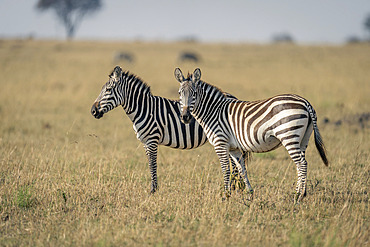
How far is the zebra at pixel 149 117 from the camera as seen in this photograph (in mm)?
6523

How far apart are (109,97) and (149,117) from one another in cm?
73

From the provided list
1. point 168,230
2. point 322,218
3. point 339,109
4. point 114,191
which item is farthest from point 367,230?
point 339,109

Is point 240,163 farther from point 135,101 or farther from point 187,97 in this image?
point 135,101

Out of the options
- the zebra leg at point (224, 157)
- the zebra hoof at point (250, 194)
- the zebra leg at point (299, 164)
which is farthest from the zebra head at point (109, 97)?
the zebra leg at point (299, 164)

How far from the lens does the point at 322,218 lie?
5293mm

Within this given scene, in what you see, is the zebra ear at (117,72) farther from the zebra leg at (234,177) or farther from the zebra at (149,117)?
the zebra leg at (234,177)

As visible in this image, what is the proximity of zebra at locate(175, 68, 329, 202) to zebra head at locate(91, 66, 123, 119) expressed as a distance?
1.09m

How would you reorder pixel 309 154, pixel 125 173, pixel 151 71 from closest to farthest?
pixel 125 173 < pixel 309 154 < pixel 151 71

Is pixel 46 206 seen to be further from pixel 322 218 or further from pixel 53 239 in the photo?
pixel 322 218

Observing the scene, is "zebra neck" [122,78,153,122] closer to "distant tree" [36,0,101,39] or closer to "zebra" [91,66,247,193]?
"zebra" [91,66,247,193]

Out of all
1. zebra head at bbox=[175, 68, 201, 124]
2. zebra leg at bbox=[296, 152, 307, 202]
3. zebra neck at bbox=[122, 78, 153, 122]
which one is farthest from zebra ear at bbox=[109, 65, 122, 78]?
zebra leg at bbox=[296, 152, 307, 202]

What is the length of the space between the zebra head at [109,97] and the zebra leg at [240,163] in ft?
6.66

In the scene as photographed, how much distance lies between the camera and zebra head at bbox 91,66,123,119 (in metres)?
6.42

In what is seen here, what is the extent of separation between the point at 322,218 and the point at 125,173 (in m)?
3.54
